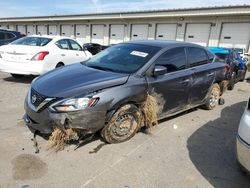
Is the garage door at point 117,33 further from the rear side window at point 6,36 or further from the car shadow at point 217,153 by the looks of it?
the car shadow at point 217,153

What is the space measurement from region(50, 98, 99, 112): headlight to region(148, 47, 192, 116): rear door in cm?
124

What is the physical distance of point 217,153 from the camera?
3736 millimetres

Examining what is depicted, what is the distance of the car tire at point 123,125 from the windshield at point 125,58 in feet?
2.25

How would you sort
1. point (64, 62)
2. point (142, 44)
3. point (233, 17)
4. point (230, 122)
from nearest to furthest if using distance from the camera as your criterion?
1. point (142, 44)
2. point (230, 122)
3. point (64, 62)
4. point (233, 17)

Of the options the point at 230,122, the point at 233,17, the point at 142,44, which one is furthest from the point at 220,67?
the point at 233,17

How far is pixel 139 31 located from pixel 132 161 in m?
22.2

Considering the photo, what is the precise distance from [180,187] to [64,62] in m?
6.02

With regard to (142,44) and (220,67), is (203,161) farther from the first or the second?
(220,67)

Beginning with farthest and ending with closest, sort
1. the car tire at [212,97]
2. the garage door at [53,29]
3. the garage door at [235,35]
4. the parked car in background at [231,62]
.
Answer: the garage door at [53,29] → the garage door at [235,35] → the parked car in background at [231,62] → the car tire at [212,97]

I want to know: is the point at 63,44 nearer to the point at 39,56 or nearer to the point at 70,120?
the point at 39,56

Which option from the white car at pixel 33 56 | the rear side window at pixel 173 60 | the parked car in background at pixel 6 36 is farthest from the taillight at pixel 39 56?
the parked car in background at pixel 6 36

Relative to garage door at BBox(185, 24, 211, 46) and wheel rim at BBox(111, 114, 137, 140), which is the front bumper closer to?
wheel rim at BBox(111, 114, 137, 140)

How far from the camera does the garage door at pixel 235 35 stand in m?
17.9

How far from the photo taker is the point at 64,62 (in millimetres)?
7836
